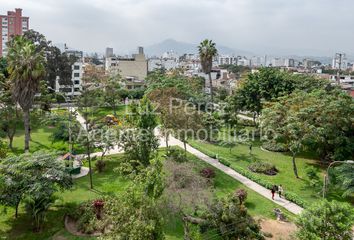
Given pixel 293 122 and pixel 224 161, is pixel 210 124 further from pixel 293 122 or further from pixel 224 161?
pixel 293 122

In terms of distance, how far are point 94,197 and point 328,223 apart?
15.1 m

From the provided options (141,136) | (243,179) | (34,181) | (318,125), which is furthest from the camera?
(318,125)

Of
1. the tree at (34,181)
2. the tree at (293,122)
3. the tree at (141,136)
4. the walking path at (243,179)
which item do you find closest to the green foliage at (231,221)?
the walking path at (243,179)

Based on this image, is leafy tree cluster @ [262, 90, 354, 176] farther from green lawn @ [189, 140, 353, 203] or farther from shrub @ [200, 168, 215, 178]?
shrub @ [200, 168, 215, 178]

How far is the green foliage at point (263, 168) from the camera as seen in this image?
29.4m

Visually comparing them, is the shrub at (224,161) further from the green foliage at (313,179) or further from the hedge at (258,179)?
the green foliage at (313,179)

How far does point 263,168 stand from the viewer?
2961 cm

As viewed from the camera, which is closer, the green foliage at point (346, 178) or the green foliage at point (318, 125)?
the green foliage at point (346, 178)

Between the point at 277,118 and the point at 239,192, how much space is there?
1041cm

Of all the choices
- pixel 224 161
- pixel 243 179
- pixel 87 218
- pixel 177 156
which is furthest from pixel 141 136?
pixel 224 161

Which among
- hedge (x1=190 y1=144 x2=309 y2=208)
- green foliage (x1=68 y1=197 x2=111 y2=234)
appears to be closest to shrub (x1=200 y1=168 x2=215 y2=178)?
hedge (x1=190 y1=144 x2=309 y2=208)

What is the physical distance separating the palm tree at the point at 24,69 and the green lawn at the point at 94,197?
342 inches

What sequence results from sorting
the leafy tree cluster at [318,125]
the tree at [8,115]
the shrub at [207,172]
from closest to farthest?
the shrub at [207,172]
the leafy tree cluster at [318,125]
the tree at [8,115]

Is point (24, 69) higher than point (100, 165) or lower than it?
higher
